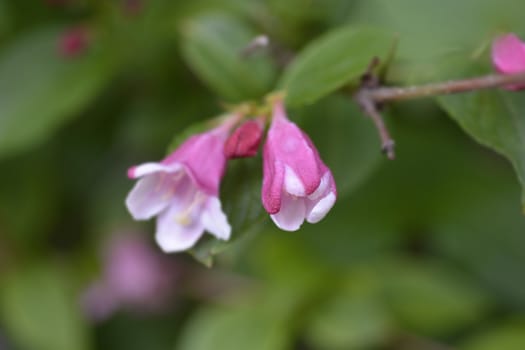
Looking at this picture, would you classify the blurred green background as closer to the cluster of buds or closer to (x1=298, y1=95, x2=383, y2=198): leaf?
(x1=298, y1=95, x2=383, y2=198): leaf

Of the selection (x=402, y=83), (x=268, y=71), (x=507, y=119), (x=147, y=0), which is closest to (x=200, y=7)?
(x=147, y=0)

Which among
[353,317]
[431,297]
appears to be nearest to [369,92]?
[353,317]

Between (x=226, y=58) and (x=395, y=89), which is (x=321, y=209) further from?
(x=226, y=58)

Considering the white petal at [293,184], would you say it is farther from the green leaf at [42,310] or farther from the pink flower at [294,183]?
the green leaf at [42,310]

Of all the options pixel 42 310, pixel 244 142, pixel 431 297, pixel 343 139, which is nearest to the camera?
pixel 244 142

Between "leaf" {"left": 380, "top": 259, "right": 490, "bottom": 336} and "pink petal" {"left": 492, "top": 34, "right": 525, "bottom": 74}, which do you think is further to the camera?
"leaf" {"left": 380, "top": 259, "right": 490, "bottom": 336}

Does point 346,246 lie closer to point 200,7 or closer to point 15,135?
point 200,7

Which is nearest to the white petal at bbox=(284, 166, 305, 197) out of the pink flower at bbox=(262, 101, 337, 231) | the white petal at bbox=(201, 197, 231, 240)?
the pink flower at bbox=(262, 101, 337, 231)
